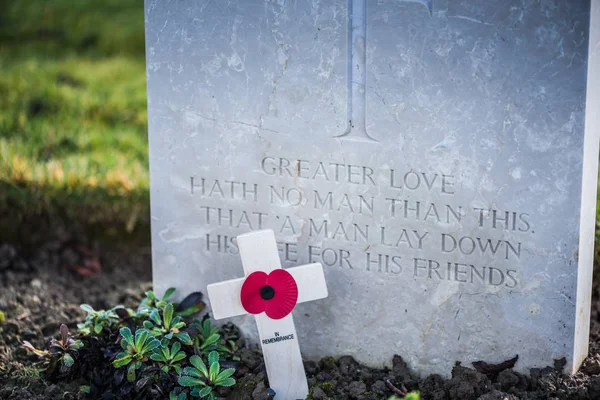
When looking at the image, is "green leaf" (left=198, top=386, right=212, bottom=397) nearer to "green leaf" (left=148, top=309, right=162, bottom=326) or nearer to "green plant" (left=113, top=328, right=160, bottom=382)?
"green plant" (left=113, top=328, right=160, bottom=382)

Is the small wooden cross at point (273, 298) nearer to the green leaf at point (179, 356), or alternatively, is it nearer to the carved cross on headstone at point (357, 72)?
the green leaf at point (179, 356)

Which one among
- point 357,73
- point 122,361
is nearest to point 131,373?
point 122,361

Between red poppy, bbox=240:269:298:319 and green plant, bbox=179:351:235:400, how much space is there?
0.23m

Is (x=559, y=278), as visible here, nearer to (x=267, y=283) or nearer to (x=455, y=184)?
(x=455, y=184)

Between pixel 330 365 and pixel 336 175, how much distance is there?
2.43 ft

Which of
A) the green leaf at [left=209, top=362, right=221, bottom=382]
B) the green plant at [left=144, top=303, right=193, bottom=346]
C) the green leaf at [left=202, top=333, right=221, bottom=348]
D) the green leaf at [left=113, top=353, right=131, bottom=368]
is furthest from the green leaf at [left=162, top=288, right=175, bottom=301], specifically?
the green leaf at [left=209, top=362, right=221, bottom=382]

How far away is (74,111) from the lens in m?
5.57

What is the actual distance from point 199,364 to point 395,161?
1002mm

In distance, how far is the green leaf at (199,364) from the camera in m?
2.97

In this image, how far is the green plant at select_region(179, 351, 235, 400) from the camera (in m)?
2.93

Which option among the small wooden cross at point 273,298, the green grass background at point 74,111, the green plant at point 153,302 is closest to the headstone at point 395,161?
the green plant at point 153,302

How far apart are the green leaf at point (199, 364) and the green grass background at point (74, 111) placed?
64.0 inches

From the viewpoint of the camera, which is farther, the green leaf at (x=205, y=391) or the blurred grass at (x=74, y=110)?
the blurred grass at (x=74, y=110)

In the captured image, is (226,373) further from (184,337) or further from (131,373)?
(131,373)
